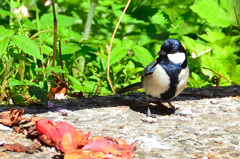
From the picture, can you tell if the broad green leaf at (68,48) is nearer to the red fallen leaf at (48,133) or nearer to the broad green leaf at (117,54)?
the broad green leaf at (117,54)

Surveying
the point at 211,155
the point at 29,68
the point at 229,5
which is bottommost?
the point at 211,155

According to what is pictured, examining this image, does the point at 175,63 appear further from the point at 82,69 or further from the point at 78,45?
the point at 82,69

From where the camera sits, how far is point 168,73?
2.57 metres

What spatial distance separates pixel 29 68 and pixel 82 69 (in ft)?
1.93

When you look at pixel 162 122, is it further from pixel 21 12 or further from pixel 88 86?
pixel 21 12

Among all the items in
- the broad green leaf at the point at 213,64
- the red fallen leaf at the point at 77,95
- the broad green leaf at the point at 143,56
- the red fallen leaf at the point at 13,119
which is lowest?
the red fallen leaf at the point at 77,95

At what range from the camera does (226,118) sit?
2568 millimetres

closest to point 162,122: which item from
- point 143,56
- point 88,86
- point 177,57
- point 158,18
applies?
point 177,57

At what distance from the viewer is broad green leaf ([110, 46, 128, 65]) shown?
3.14 metres

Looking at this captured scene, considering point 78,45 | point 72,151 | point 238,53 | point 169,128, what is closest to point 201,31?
point 238,53

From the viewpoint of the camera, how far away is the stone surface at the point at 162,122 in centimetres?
207

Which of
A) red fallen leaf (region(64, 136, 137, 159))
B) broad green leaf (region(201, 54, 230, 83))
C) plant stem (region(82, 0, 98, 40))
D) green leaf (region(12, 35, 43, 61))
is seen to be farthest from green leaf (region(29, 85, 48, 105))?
broad green leaf (region(201, 54, 230, 83))

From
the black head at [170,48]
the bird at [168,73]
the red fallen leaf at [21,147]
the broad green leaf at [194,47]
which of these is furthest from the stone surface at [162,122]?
the broad green leaf at [194,47]

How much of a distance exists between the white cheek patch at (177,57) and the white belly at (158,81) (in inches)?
3.4
